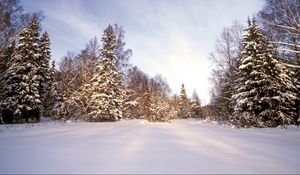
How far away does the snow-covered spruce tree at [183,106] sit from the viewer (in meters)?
73.7

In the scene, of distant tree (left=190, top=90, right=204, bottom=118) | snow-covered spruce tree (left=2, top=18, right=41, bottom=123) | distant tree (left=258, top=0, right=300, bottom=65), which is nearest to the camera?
distant tree (left=258, top=0, right=300, bottom=65)

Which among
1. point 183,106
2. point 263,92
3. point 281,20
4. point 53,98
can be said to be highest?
point 281,20

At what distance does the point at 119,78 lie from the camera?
35.4m

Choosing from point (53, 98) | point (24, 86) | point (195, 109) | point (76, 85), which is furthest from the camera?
point (195, 109)

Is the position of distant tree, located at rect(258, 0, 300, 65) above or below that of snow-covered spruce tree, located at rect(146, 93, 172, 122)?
above

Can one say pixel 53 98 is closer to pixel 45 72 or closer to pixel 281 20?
pixel 45 72

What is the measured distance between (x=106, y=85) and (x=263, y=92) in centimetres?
1810

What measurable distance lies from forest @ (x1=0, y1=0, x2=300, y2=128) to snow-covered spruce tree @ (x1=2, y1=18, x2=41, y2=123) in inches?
3.7

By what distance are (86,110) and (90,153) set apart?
27.7m

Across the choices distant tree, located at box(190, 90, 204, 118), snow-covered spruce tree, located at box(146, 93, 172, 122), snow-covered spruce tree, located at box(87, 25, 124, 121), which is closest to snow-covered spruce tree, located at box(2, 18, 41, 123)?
snow-covered spruce tree, located at box(87, 25, 124, 121)

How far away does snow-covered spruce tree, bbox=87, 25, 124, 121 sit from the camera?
100 ft

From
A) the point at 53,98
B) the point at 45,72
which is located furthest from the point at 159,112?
the point at 53,98

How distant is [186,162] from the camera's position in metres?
4.58

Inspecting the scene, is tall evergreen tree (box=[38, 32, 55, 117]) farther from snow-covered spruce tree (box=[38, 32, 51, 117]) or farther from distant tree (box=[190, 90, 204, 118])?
distant tree (box=[190, 90, 204, 118])
